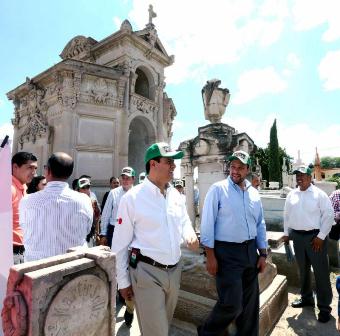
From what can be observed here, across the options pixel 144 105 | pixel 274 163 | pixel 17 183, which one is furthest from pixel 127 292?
pixel 274 163

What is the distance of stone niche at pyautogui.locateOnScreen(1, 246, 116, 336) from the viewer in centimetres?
143

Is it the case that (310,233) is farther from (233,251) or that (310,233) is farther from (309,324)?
(233,251)

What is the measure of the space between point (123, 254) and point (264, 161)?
Result: 4495cm

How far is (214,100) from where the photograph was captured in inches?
195

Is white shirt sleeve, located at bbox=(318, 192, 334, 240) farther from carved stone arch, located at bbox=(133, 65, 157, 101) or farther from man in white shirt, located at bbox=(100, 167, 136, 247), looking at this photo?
carved stone arch, located at bbox=(133, 65, 157, 101)

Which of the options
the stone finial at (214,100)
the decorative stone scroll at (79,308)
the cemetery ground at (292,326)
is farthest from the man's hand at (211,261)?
the stone finial at (214,100)

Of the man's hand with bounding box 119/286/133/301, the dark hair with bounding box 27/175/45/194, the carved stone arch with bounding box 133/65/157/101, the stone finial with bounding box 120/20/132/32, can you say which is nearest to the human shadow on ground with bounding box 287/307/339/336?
the man's hand with bounding box 119/286/133/301

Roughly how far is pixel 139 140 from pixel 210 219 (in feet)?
42.2

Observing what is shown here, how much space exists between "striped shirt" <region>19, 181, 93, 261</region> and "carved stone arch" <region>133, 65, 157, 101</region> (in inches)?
506

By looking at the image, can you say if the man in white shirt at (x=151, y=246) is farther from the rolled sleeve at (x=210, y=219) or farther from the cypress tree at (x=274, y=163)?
the cypress tree at (x=274, y=163)

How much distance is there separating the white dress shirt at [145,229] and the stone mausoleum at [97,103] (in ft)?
31.8

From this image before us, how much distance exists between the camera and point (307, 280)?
12.8 ft

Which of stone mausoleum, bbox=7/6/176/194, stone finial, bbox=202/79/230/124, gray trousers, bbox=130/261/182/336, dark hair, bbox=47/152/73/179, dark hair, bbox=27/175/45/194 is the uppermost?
stone mausoleum, bbox=7/6/176/194

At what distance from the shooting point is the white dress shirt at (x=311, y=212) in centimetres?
364
